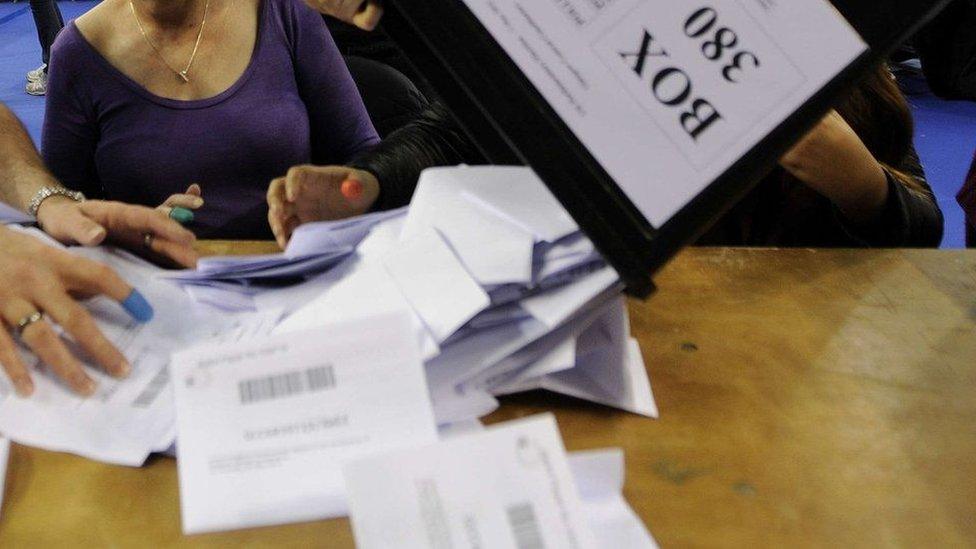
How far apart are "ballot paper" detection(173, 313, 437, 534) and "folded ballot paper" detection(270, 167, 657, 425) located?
0.04 m

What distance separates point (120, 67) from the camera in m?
1.19

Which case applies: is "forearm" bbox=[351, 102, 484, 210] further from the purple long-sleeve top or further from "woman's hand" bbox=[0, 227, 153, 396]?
"woman's hand" bbox=[0, 227, 153, 396]

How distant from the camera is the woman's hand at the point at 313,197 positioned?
0.77 m

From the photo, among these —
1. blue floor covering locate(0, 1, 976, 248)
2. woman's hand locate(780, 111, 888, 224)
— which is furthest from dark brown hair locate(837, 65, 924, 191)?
blue floor covering locate(0, 1, 976, 248)

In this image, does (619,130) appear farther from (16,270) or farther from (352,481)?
(16,270)

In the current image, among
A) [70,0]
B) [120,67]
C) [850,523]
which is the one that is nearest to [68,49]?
[120,67]

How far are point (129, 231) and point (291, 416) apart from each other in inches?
14.4

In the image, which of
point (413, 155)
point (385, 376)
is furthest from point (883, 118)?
point (385, 376)

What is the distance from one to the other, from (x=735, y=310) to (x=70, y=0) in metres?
6.25

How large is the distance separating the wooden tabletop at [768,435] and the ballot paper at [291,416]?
2 cm

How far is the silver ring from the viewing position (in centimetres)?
54

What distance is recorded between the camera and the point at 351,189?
0.84 meters

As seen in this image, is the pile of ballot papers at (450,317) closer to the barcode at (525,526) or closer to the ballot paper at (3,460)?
the ballot paper at (3,460)

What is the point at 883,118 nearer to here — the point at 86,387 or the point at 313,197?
the point at 313,197
